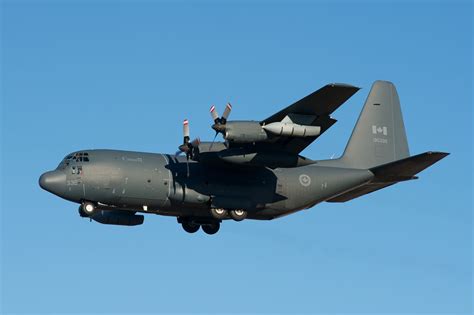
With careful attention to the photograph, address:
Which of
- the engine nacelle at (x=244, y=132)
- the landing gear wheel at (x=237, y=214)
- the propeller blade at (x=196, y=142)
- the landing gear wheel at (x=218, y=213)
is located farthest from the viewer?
the landing gear wheel at (x=237, y=214)

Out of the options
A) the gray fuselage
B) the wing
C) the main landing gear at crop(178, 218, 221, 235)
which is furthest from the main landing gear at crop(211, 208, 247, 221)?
the wing

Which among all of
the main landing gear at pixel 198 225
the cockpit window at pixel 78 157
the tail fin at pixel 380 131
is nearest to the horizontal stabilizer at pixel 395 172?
the tail fin at pixel 380 131

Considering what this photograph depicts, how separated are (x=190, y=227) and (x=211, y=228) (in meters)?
0.72

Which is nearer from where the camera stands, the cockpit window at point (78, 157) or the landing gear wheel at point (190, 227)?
the cockpit window at point (78, 157)

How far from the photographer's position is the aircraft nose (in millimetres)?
30891

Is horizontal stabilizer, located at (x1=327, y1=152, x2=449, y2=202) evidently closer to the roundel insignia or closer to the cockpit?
the roundel insignia

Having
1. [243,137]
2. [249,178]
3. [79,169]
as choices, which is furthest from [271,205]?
[79,169]

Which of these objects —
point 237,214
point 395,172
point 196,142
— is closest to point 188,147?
point 196,142

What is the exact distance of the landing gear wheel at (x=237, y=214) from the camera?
3216 centimetres

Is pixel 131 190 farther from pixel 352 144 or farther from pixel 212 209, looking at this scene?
pixel 352 144

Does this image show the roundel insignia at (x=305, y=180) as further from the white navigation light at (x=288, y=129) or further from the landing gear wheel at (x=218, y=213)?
the white navigation light at (x=288, y=129)

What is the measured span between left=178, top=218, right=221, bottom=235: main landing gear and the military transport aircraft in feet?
0.11

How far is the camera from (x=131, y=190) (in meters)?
31.1

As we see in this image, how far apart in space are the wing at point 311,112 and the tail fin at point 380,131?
14.5ft
